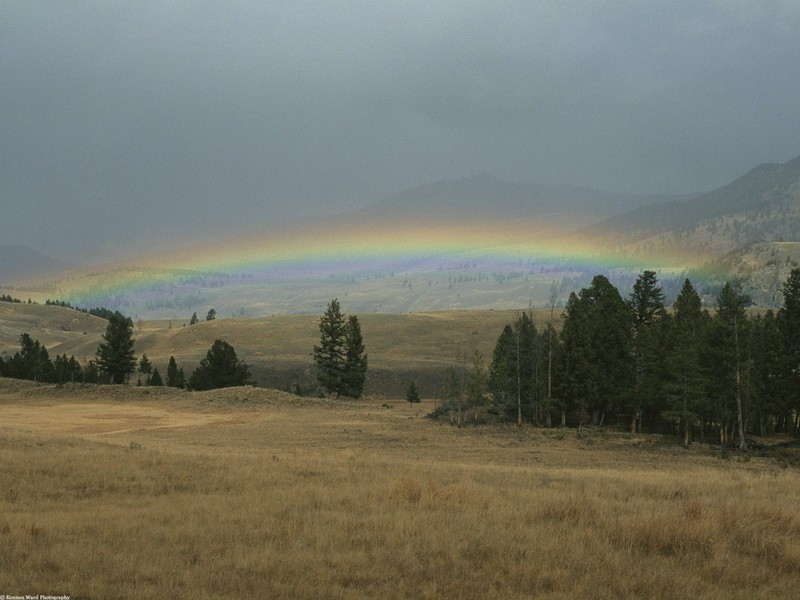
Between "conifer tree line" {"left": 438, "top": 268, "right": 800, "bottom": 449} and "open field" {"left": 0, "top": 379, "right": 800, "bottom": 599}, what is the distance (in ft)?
86.6

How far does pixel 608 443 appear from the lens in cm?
4519

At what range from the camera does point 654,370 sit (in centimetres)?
5506

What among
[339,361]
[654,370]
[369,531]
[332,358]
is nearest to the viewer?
[369,531]

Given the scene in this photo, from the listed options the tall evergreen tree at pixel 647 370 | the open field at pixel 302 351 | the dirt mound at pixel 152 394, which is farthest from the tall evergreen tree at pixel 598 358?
the open field at pixel 302 351

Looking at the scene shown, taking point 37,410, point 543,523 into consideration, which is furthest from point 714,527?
point 37,410

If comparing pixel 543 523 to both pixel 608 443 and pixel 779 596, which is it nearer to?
pixel 779 596

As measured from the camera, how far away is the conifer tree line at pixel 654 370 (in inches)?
1859

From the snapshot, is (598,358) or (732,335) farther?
(598,358)

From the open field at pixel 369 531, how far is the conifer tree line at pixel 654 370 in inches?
1039

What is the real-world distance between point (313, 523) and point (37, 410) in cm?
6742

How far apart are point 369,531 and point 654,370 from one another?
162 ft

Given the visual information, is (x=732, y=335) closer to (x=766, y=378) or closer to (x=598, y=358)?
(x=598, y=358)

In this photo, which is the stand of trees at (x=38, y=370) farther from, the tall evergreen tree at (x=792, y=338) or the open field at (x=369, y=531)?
the tall evergreen tree at (x=792, y=338)

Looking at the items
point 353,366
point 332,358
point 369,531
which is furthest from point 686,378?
point 332,358
